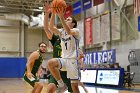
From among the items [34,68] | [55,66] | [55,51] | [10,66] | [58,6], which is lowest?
[10,66]

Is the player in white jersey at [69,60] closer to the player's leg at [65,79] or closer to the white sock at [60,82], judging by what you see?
the white sock at [60,82]

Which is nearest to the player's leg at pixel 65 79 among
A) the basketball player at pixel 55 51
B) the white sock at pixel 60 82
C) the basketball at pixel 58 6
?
the basketball player at pixel 55 51

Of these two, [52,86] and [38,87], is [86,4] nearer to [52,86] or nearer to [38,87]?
[38,87]

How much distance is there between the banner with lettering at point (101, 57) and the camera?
1848 centimetres

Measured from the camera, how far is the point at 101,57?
64.6 feet

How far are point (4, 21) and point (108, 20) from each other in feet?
45.9

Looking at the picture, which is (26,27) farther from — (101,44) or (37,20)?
(101,44)

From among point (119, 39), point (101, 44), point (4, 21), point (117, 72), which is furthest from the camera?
point (4, 21)

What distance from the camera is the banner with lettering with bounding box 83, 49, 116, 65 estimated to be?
1848 cm

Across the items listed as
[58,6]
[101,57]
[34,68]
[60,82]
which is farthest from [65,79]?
[101,57]

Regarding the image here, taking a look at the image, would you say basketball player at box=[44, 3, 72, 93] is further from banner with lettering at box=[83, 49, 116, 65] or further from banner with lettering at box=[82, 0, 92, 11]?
banner with lettering at box=[82, 0, 92, 11]

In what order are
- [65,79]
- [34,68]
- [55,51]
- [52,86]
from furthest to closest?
[34,68] → [55,51] → [65,79] → [52,86]

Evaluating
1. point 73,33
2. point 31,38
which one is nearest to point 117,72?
point 73,33

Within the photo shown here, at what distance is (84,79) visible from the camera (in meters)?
17.1
